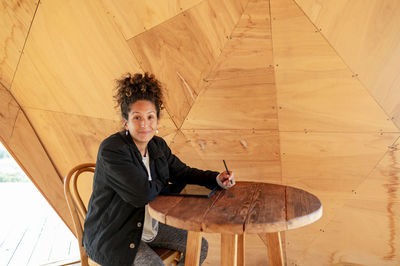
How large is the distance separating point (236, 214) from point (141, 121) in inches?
32.9

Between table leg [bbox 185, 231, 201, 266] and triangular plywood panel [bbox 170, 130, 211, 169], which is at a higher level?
triangular plywood panel [bbox 170, 130, 211, 169]

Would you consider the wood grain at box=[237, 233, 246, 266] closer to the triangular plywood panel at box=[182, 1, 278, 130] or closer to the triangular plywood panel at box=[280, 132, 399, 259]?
the triangular plywood panel at box=[280, 132, 399, 259]

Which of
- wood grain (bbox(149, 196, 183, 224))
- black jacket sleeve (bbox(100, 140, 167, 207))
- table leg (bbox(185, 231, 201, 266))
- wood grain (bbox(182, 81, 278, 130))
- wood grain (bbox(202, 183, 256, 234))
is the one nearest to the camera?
wood grain (bbox(202, 183, 256, 234))

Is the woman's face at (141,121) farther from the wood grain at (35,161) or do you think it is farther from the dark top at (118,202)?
the wood grain at (35,161)

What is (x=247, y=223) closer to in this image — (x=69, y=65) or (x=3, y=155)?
(x=69, y=65)

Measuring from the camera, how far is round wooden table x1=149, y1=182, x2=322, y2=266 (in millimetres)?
1565

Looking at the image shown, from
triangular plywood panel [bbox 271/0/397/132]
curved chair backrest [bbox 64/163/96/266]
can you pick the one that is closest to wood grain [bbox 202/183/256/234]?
triangular plywood panel [bbox 271/0/397/132]

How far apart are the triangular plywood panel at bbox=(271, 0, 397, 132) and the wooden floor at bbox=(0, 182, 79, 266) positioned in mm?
2562

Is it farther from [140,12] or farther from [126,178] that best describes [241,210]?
[140,12]

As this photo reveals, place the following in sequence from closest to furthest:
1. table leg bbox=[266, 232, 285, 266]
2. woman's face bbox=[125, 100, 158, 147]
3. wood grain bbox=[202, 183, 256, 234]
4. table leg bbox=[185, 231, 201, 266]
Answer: wood grain bbox=[202, 183, 256, 234], table leg bbox=[185, 231, 201, 266], table leg bbox=[266, 232, 285, 266], woman's face bbox=[125, 100, 158, 147]

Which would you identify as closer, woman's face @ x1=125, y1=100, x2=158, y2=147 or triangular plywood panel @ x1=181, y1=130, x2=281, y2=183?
woman's face @ x1=125, y1=100, x2=158, y2=147

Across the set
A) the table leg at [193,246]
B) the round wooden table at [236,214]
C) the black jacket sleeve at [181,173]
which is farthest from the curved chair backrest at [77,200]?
the table leg at [193,246]

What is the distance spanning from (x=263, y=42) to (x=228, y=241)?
4.67 feet

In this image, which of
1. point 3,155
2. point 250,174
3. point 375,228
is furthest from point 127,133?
point 3,155
